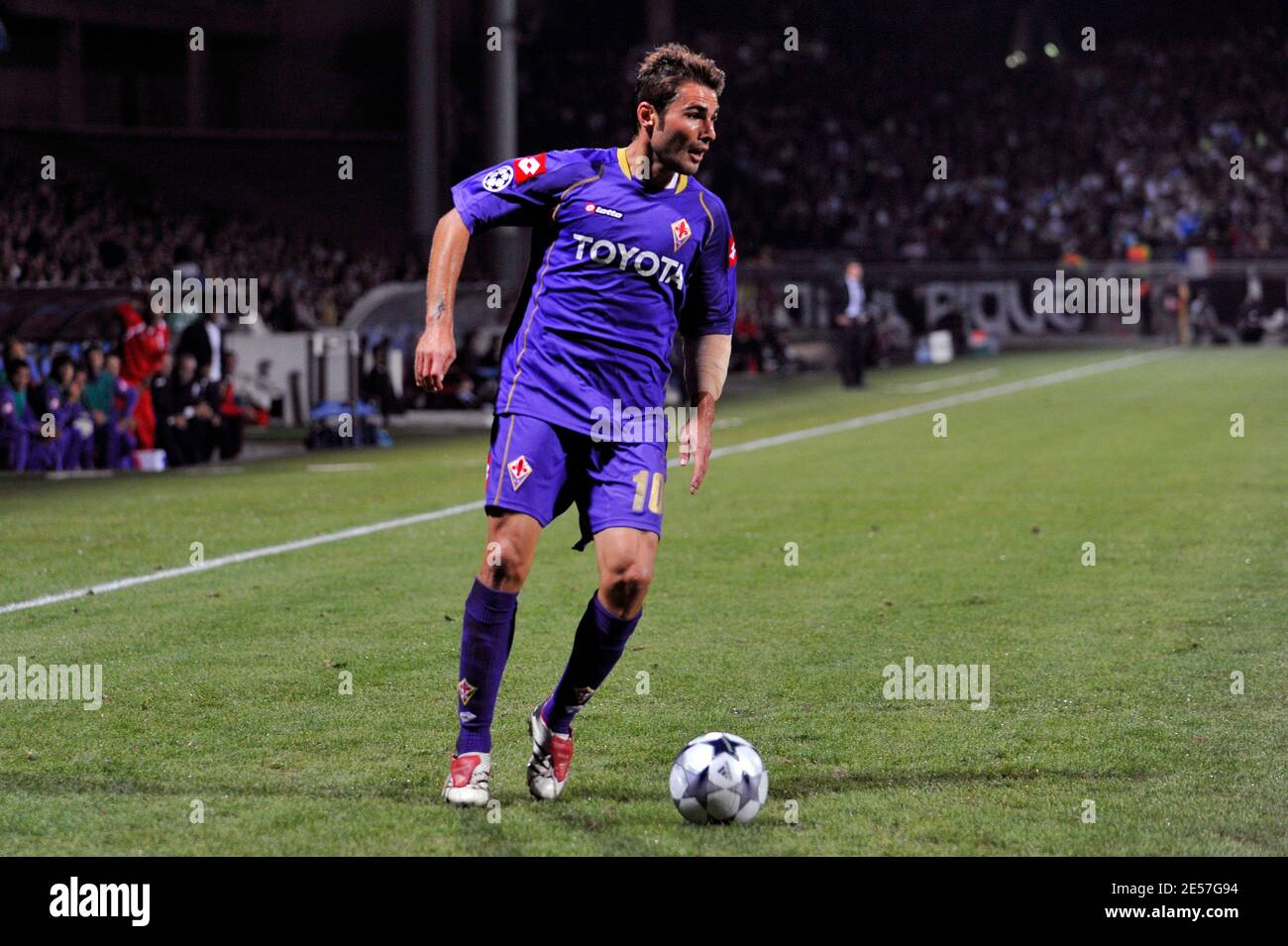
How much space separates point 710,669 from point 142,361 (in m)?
11.5

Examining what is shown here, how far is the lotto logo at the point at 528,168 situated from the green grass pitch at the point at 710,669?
1.85m

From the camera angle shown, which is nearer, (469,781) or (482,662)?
(469,781)

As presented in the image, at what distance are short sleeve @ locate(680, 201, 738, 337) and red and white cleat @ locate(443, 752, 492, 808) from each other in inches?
60.3

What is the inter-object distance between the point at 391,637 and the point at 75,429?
9774 mm

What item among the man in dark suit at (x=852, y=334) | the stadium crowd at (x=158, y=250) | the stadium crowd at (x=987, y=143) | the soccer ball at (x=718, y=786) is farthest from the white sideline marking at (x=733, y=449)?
the stadium crowd at (x=158, y=250)

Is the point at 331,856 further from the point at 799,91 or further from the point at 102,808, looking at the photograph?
the point at 799,91

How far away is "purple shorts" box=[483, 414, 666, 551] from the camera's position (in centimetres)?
520

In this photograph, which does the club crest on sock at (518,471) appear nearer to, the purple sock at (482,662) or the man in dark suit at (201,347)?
the purple sock at (482,662)

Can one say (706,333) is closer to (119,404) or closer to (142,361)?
(119,404)

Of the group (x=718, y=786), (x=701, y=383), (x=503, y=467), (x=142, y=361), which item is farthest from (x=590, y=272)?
(x=142, y=361)

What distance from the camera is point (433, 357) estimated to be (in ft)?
16.6

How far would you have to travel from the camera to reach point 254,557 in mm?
10461

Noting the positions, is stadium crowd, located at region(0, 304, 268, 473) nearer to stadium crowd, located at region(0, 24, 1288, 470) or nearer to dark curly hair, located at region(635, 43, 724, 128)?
dark curly hair, located at region(635, 43, 724, 128)
